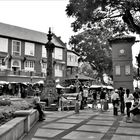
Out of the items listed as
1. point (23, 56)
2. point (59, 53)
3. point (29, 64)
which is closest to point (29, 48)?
point (23, 56)

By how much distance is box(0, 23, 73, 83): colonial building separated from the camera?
1516 inches

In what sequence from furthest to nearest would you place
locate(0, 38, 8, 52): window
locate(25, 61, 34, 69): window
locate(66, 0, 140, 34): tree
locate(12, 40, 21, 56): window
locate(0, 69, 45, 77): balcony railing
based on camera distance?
locate(25, 61, 34, 69): window
locate(12, 40, 21, 56): window
locate(0, 38, 8, 52): window
locate(0, 69, 45, 77): balcony railing
locate(66, 0, 140, 34): tree

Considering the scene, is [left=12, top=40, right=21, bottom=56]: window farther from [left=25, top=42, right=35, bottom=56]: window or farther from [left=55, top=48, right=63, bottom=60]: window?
[left=55, top=48, right=63, bottom=60]: window

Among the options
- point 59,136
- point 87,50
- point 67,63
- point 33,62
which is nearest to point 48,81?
point 59,136

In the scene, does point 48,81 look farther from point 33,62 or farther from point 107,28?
point 33,62

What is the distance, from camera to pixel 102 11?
14.0 meters

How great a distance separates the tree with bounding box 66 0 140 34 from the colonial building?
25.3 metres

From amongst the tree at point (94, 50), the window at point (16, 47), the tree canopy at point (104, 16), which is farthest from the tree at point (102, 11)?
the tree at point (94, 50)

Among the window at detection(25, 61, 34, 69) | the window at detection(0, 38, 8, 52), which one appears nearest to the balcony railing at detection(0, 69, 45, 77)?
the window at detection(25, 61, 34, 69)

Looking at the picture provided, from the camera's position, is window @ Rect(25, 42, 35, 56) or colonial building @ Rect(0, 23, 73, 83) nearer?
colonial building @ Rect(0, 23, 73, 83)

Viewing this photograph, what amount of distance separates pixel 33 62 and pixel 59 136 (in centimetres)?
3649

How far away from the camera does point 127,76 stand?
41438mm

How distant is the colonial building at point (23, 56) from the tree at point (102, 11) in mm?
25290

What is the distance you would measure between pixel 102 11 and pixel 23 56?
1168 inches
